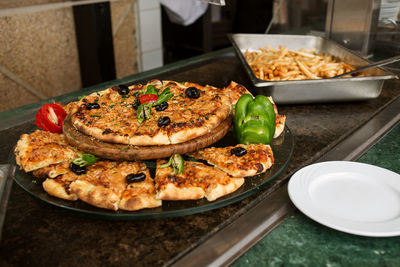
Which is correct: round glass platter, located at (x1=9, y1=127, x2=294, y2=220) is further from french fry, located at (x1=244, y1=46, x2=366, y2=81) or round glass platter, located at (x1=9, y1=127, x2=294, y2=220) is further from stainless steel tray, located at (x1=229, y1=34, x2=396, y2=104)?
french fry, located at (x1=244, y1=46, x2=366, y2=81)

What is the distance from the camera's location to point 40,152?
166 cm

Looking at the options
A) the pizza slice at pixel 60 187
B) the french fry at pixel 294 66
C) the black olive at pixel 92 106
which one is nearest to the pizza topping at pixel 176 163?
the pizza slice at pixel 60 187

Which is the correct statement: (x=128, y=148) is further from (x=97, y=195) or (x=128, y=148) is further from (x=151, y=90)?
(x=151, y=90)

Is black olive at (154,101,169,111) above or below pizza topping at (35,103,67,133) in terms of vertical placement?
above

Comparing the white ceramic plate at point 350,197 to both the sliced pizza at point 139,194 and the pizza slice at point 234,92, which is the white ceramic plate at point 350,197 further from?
the pizza slice at point 234,92

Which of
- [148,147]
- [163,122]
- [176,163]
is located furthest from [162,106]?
[176,163]

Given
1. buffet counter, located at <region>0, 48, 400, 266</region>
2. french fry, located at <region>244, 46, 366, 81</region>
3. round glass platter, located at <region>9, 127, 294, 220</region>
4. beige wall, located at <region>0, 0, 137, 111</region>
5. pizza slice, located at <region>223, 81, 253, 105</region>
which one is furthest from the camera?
beige wall, located at <region>0, 0, 137, 111</region>

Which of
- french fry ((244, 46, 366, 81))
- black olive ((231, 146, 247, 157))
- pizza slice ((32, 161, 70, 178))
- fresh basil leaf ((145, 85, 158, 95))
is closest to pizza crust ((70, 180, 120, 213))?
pizza slice ((32, 161, 70, 178))

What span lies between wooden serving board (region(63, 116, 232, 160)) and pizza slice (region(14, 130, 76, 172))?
0.19 ft

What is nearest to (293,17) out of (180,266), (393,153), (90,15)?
(90,15)

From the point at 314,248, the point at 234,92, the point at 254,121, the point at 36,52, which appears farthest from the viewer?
the point at 36,52

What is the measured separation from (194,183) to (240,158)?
0.90 feet

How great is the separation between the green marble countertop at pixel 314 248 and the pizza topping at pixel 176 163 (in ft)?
1.38

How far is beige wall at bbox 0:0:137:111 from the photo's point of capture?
4234 mm
